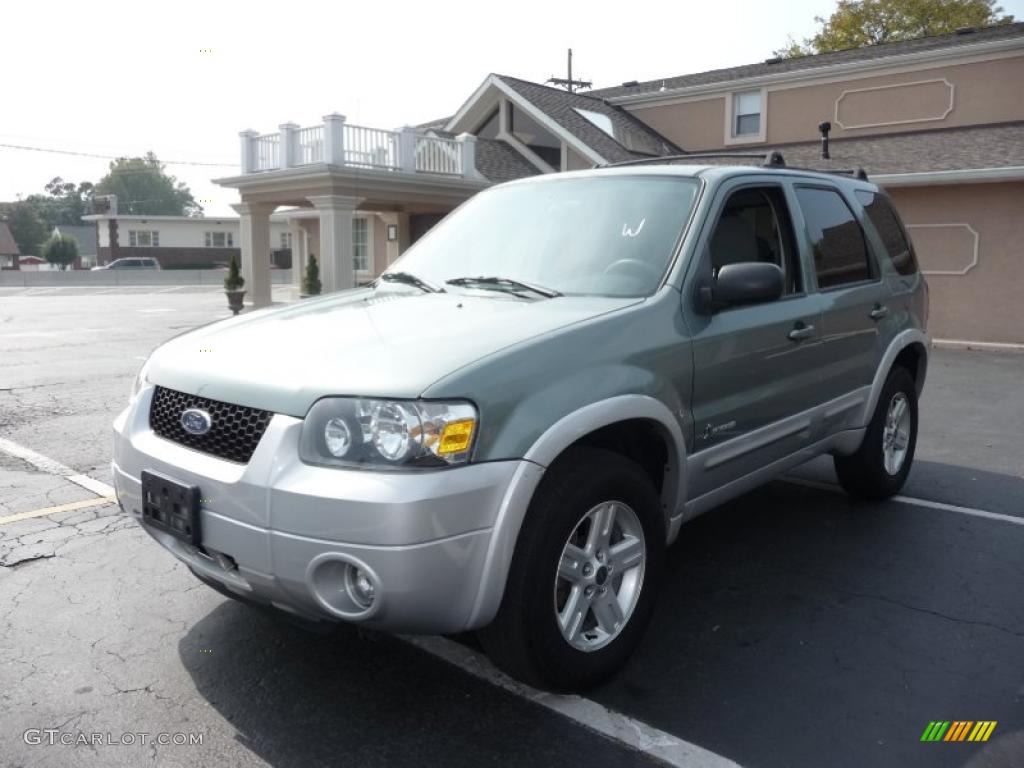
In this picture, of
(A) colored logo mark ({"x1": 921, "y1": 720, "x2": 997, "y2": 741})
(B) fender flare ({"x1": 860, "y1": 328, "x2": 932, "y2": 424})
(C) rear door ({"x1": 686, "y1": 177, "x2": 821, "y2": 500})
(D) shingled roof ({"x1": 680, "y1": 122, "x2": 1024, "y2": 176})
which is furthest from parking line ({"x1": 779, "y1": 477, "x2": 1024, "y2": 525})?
(D) shingled roof ({"x1": 680, "y1": 122, "x2": 1024, "y2": 176})

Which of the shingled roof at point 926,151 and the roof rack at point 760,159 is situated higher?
the shingled roof at point 926,151

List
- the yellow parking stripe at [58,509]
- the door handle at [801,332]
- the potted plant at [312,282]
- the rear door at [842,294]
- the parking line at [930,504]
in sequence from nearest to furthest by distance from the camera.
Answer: the door handle at [801,332]
the rear door at [842,294]
the yellow parking stripe at [58,509]
the parking line at [930,504]
the potted plant at [312,282]

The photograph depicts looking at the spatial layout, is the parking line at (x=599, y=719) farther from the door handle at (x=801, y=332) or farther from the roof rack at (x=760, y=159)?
the roof rack at (x=760, y=159)

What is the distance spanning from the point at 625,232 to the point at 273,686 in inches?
91.9

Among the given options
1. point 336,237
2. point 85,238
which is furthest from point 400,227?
point 85,238

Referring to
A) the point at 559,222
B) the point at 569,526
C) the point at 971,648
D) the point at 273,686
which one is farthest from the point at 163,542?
the point at 971,648

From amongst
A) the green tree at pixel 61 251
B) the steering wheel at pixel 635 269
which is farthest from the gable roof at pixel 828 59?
the green tree at pixel 61 251

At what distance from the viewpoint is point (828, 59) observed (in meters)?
20.5

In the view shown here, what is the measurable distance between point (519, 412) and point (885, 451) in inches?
137

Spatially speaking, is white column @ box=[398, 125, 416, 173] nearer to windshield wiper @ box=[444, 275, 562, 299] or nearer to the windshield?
the windshield

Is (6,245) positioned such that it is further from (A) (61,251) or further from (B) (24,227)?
(B) (24,227)

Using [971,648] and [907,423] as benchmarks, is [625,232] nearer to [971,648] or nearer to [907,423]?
[971,648]

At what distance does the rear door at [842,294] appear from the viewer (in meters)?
4.56

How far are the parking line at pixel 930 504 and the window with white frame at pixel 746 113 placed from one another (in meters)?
17.0
